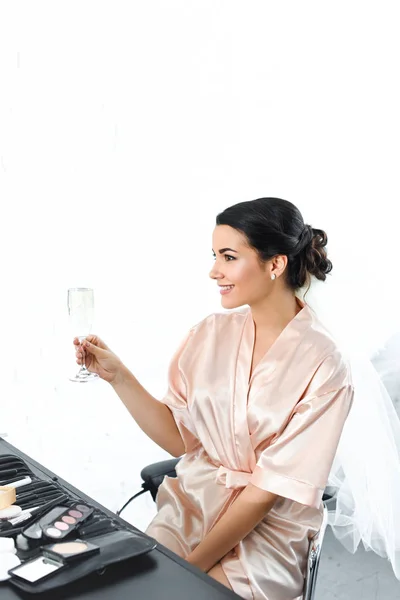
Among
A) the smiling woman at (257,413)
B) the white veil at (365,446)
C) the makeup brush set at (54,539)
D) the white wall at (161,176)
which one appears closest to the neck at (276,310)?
the smiling woman at (257,413)

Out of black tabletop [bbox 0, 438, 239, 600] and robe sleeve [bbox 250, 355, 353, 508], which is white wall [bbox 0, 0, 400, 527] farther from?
black tabletop [bbox 0, 438, 239, 600]

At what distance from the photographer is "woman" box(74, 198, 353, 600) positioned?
171 cm

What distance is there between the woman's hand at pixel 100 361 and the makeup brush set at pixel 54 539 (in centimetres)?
39

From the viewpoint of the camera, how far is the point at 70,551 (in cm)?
122

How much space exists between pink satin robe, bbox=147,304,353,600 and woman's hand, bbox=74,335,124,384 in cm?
19

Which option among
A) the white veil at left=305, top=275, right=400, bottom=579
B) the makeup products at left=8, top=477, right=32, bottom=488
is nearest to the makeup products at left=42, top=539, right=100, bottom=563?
the makeup products at left=8, top=477, right=32, bottom=488

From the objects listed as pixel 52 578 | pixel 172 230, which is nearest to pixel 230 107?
pixel 172 230

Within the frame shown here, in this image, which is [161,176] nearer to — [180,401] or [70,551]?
[180,401]

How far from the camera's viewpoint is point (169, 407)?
2027mm

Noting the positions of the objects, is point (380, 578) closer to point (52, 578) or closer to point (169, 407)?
point (169, 407)

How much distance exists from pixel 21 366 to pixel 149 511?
90 cm

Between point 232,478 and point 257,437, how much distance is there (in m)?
0.13

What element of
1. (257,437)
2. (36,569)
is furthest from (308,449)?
(36,569)

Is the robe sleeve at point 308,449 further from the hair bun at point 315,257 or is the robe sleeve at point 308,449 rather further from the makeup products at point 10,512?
the makeup products at point 10,512
